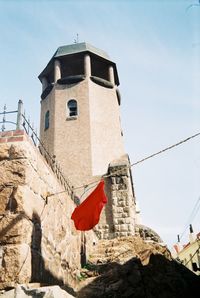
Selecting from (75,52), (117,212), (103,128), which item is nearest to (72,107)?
(103,128)

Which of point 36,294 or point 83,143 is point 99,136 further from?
point 36,294

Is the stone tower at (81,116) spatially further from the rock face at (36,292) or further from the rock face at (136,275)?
the rock face at (36,292)

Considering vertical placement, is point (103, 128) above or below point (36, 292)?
above

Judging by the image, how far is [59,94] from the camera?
17250 millimetres

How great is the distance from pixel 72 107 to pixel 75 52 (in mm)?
3776

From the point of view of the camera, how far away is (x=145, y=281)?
8430 mm

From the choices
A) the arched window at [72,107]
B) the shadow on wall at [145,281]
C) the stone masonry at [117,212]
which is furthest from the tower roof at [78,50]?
the shadow on wall at [145,281]

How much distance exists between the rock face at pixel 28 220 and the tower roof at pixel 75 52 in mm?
13360

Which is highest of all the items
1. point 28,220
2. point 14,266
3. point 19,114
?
point 19,114

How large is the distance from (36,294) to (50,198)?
8.21 ft

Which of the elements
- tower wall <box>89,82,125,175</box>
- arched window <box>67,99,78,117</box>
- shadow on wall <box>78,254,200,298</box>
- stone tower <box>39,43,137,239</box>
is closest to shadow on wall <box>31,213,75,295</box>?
shadow on wall <box>78,254,200,298</box>

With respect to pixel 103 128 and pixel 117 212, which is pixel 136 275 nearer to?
pixel 117 212

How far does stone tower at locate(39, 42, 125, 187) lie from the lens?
15.1 meters

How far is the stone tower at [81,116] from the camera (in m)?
15.1
